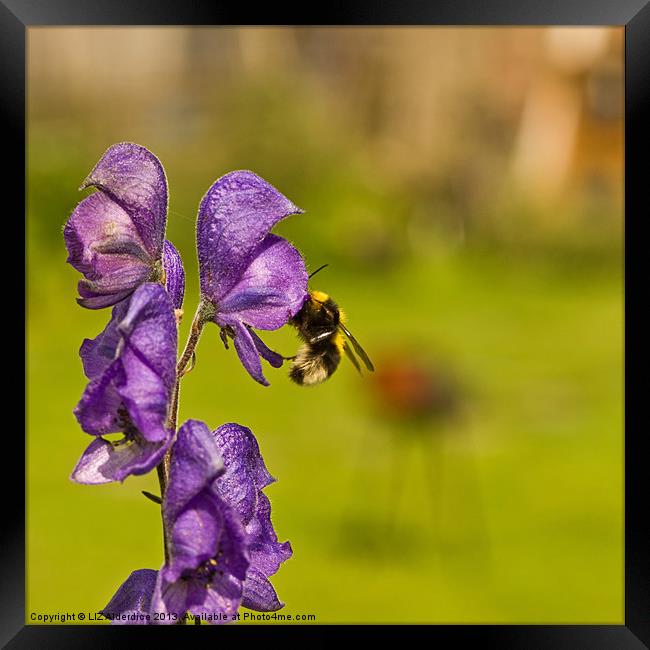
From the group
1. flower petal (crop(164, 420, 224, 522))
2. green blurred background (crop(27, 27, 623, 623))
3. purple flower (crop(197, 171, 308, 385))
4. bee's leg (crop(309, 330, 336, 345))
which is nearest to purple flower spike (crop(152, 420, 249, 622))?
flower petal (crop(164, 420, 224, 522))

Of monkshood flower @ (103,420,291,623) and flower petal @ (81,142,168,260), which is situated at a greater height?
flower petal @ (81,142,168,260)

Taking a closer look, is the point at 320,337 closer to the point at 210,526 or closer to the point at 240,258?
the point at 240,258

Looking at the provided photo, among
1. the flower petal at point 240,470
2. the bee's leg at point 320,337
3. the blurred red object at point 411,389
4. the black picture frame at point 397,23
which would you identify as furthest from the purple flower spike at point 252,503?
the blurred red object at point 411,389

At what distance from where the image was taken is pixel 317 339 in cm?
→ 114

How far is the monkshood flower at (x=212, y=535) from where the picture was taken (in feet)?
2.31

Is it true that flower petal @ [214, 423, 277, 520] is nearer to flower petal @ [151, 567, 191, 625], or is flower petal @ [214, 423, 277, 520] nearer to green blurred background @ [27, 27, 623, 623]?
flower petal @ [151, 567, 191, 625]

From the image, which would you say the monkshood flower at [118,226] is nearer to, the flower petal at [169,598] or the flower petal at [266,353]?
the flower petal at [266,353]

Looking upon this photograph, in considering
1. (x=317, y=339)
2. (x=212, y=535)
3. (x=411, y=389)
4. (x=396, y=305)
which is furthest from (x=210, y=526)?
(x=396, y=305)

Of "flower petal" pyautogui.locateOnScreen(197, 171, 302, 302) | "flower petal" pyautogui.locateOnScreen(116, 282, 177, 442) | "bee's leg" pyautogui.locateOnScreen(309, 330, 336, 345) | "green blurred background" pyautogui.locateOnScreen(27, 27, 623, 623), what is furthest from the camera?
"green blurred background" pyautogui.locateOnScreen(27, 27, 623, 623)

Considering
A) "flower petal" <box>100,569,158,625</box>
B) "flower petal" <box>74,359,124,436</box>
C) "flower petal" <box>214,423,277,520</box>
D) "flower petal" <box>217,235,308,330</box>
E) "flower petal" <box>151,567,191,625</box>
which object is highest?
"flower petal" <box>217,235,308,330</box>

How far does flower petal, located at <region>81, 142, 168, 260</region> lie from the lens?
29.9 inches

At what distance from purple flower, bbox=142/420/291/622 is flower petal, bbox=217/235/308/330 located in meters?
0.09

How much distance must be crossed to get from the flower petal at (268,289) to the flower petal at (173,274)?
38 mm

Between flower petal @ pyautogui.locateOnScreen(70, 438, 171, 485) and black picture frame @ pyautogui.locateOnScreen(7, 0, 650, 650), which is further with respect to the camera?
black picture frame @ pyautogui.locateOnScreen(7, 0, 650, 650)
